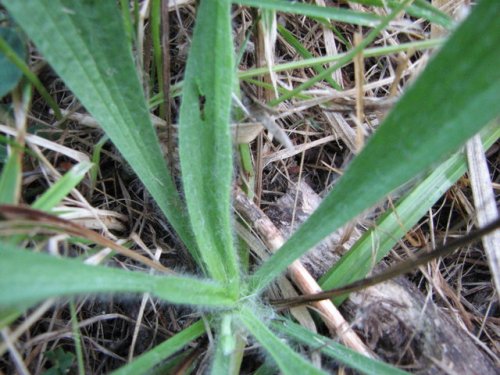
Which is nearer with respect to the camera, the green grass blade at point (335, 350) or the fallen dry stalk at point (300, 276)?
the green grass blade at point (335, 350)

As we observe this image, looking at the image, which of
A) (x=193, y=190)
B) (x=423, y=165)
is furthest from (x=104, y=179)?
(x=423, y=165)

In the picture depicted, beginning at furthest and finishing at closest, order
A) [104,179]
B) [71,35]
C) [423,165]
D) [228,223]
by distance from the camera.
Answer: [104,179] < [228,223] < [71,35] < [423,165]

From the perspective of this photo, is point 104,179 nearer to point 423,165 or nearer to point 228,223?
point 228,223

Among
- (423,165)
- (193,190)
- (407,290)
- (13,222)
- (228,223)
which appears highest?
(13,222)

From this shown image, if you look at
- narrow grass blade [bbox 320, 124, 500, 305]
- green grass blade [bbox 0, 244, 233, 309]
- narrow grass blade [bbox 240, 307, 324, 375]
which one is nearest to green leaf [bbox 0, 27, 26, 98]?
green grass blade [bbox 0, 244, 233, 309]

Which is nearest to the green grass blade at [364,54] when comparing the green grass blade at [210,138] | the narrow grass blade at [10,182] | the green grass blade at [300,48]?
the green grass blade at [300,48]

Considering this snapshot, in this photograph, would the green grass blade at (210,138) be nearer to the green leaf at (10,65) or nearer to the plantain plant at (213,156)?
the plantain plant at (213,156)
